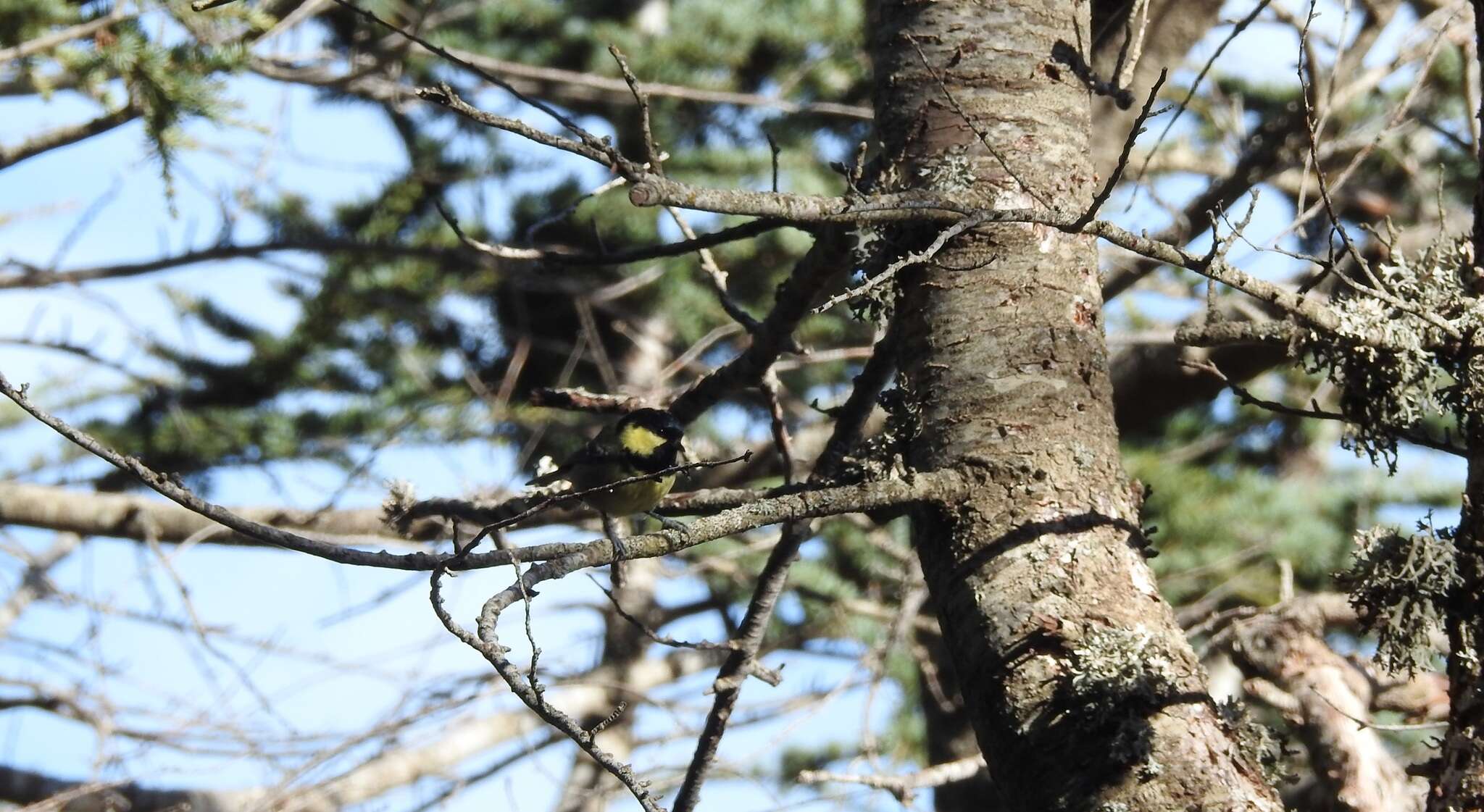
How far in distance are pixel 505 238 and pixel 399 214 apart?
0.80 metres

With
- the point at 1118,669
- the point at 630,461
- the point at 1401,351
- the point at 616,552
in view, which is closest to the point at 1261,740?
the point at 1118,669

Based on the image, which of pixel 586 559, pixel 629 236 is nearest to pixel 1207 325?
pixel 586 559

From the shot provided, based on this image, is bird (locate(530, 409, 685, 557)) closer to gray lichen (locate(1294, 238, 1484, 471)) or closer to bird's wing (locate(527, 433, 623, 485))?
bird's wing (locate(527, 433, 623, 485))

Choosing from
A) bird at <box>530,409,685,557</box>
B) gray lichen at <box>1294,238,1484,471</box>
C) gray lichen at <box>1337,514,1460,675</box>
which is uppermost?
bird at <box>530,409,685,557</box>

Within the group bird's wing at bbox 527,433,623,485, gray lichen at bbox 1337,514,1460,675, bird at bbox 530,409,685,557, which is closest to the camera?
gray lichen at bbox 1337,514,1460,675

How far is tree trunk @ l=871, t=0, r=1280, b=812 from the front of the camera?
190 centimetres

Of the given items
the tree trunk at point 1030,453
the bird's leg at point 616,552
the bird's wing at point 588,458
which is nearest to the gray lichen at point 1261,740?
the tree trunk at point 1030,453

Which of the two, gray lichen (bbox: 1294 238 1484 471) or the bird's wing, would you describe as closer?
gray lichen (bbox: 1294 238 1484 471)

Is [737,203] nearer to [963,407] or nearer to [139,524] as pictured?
[963,407]

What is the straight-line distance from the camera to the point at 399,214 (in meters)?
6.45

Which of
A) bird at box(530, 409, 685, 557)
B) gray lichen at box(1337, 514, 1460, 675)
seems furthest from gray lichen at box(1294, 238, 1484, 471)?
bird at box(530, 409, 685, 557)

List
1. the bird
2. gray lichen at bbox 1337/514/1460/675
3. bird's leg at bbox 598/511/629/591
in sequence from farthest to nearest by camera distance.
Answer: the bird
gray lichen at bbox 1337/514/1460/675
bird's leg at bbox 598/511/629/591

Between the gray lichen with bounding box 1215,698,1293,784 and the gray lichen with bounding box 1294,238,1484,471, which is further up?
the gray lichen with bounding box 1294,238,1484,471

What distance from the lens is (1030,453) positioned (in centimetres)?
218
